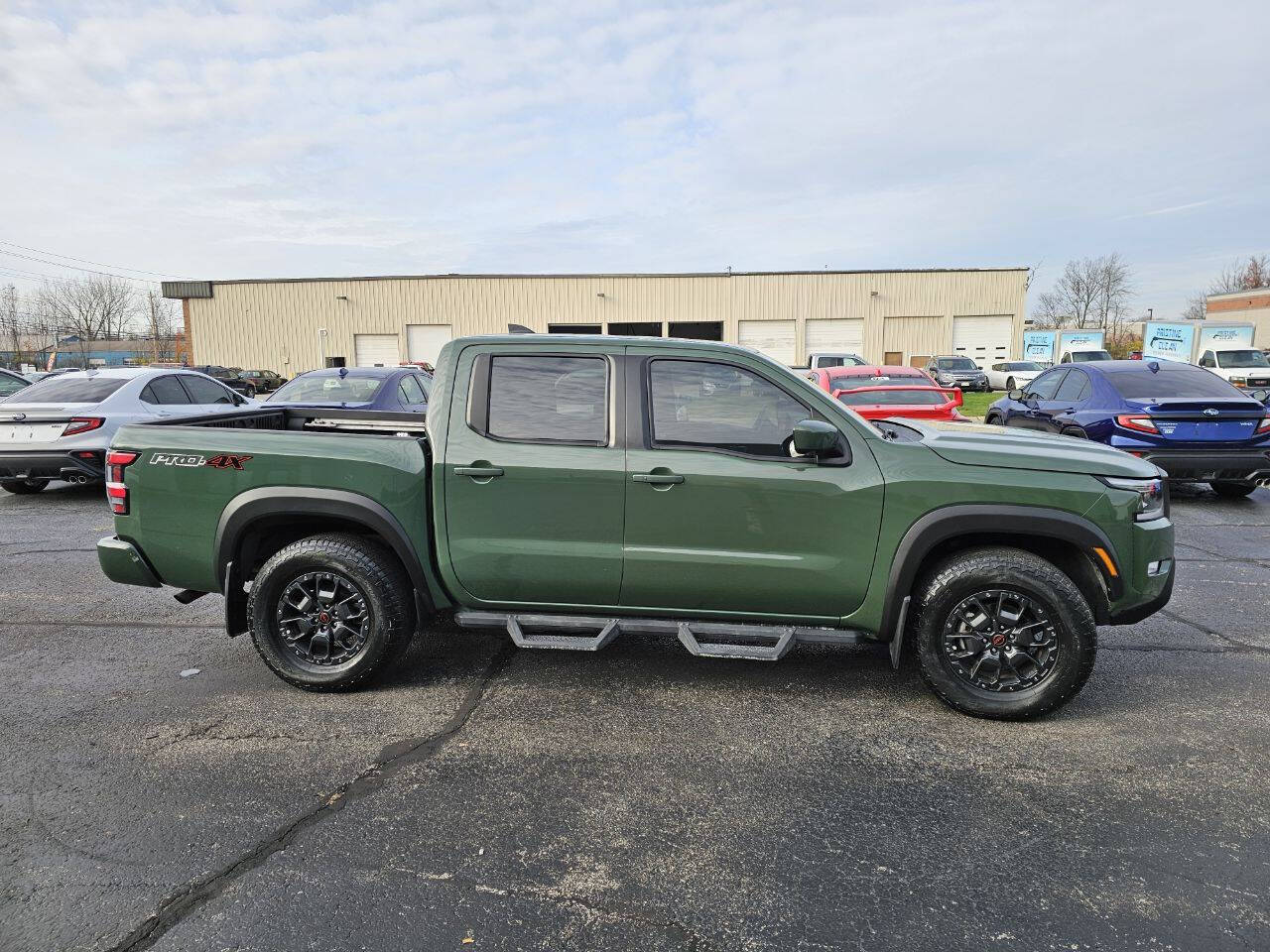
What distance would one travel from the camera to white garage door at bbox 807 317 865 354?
128ft

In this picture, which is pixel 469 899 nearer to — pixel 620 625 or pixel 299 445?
pixel 620 625

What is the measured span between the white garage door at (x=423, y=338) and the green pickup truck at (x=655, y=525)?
36821mm

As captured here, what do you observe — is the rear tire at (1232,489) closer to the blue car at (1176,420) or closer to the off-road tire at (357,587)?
the blue car at (1176,420)

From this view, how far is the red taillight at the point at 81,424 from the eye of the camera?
8.73 m

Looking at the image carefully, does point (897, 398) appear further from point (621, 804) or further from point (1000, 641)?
point (621, 804)

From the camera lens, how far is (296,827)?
113 inches

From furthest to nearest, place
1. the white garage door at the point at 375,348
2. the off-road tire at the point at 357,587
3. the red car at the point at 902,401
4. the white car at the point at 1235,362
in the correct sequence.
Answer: the white garage door at the point at 375,348
the white car at the point at 1235,362
the red car at the point at 902,401
the off-road tire at the point at 357,587

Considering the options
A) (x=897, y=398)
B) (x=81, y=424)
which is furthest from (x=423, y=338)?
(x=897, y=398)

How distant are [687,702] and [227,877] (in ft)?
7.00

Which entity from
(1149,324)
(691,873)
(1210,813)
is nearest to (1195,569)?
(1210,813)

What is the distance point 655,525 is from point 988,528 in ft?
5.04

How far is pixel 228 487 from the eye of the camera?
398cm

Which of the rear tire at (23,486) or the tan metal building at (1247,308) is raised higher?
the tan metal building at (1247,308)

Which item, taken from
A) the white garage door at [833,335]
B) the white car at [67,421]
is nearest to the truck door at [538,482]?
the white car at [67,421]
